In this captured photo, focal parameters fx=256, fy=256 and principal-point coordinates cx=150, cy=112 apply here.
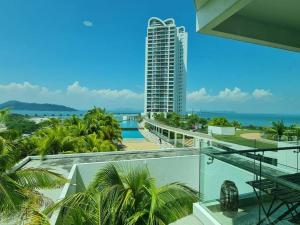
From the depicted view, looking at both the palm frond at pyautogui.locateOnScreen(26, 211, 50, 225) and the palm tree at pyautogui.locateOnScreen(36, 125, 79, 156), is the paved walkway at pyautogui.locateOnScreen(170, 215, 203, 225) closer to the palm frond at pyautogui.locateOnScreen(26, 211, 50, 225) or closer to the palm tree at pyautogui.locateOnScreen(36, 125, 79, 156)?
the palm frond at pyautogui.locateOnScreen(26, 211, 50, 225)

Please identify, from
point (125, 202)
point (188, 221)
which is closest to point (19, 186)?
point (125, 202)

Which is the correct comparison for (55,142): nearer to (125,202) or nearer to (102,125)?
(102,125)

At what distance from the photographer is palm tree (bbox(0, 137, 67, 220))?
3.83m

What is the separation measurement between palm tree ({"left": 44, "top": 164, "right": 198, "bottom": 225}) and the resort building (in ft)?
247

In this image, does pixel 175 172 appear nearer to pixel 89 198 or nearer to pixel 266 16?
pixel 89 198

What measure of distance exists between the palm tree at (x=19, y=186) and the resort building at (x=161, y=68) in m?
75.6

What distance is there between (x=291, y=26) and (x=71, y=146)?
1236 centimetres

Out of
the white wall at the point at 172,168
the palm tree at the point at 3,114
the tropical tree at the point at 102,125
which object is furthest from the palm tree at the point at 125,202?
the tropical tree at the point at 102,125

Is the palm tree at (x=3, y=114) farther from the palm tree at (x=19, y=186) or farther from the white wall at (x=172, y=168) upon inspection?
the white wall at (x=172, y=168)

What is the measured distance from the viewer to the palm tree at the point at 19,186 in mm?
3829

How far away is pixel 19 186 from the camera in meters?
4.14

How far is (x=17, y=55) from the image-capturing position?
49375mm

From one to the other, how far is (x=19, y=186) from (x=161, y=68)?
3160 inches

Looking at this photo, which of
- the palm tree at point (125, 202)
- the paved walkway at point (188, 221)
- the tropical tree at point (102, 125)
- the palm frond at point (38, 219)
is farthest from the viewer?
the tropical tree at point (102, 125)
